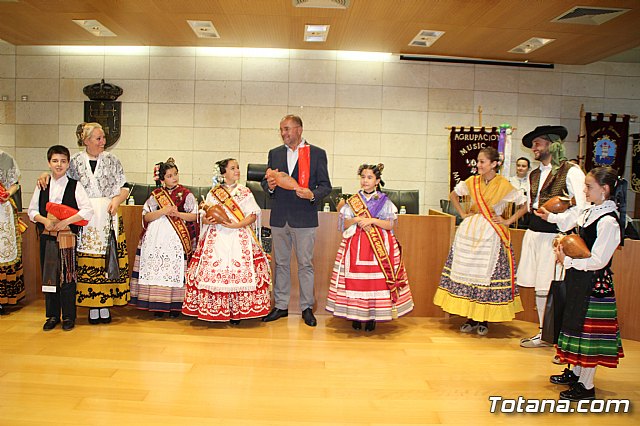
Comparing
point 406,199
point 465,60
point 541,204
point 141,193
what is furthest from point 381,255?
point 465,60

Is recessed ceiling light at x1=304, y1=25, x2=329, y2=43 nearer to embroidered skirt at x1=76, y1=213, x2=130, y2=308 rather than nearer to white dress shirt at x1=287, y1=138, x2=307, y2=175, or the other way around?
white dress shirt at x1=287, y1=138, x2=307, y2=175

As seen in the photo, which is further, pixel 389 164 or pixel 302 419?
pixel 389 164

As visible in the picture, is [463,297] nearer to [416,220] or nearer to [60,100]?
[416,220]

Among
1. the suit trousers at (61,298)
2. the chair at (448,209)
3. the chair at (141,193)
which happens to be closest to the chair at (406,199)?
the chair at (448,209)

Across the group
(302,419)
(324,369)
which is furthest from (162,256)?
(302,419)

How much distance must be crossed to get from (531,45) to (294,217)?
4480 mm

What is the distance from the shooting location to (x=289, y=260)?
14.3ft

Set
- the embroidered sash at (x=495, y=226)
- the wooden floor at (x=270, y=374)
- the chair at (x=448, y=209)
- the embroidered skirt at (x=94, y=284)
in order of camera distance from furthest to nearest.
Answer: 1. the chair at (x=448, y=209)
2. the embroidered sash at (x=495, y=226)
3. the embroidered skirt at (x=94, y=284)
4. the wooden floor at (x=270, y=374)

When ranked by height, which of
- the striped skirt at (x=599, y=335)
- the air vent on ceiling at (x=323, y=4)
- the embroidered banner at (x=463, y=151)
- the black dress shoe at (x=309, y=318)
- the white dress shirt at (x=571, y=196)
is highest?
the air vent on ceiling at (x=323, y=4)

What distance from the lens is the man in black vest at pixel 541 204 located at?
3727 millimetres

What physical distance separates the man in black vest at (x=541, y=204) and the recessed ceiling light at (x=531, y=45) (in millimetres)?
3184

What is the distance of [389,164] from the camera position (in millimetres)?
7844

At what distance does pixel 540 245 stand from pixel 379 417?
2063 millimetres

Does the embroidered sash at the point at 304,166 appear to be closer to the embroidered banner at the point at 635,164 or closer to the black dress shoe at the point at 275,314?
the black dress shoe at the point at 275,314
